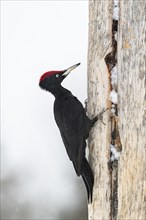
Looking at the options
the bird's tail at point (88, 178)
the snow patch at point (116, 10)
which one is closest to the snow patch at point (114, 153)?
the bird's tail at point (88, 178)

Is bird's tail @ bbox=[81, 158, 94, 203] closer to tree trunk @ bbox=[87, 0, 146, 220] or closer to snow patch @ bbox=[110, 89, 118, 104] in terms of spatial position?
tree trunk @ bbox=[87, 0, 146, 220]

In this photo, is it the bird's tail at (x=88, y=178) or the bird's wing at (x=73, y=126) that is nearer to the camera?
the bird's tail at (x=88, y=178)

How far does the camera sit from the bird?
4.16 meters

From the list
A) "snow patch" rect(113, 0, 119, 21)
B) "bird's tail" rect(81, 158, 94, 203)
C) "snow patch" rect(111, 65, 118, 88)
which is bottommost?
"bird's tail" rect(81, 158, 94, 203)

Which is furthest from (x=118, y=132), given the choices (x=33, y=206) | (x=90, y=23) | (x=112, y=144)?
(x=33, y=206)

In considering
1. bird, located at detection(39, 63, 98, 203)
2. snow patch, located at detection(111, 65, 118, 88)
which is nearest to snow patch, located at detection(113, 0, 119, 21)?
snow patch, located at detection(111, 65, 118, 88)

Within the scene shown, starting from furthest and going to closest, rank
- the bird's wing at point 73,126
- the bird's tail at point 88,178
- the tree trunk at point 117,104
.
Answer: the bird's wing at point 73,126 → the bird's tail at point 88,178 → the tree trunk at point 117,104

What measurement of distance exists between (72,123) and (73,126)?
21mm

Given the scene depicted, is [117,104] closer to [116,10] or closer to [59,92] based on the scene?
[116,10]

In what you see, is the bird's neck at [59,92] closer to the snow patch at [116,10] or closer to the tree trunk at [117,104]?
the tree trunk at [117,104]

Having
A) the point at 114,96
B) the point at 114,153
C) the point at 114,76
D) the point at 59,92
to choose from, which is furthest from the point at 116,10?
the point at 59,92

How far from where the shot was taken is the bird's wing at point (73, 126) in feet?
14.1

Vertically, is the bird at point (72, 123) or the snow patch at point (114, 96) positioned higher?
the snow patch at point (114, 96)

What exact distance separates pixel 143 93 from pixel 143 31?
0.33 metres
